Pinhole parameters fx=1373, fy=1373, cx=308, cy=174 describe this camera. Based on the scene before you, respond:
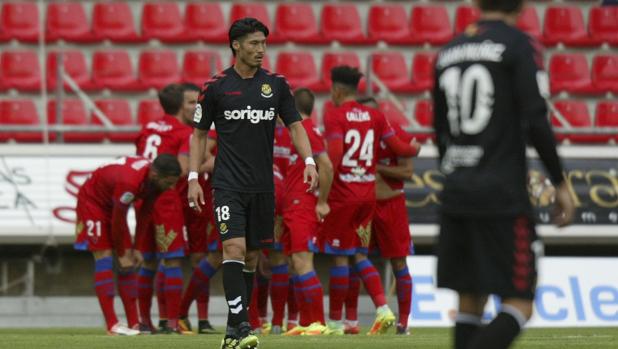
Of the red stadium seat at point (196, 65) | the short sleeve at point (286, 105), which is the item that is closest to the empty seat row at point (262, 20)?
the red stadium seat at point (196, 65)

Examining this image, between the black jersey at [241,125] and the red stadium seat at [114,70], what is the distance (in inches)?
364

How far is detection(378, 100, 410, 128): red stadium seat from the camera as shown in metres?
16.5

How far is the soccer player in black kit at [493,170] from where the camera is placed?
17.7ft

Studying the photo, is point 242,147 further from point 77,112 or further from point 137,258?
point 77,112

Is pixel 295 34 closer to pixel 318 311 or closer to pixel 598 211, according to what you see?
pixel 598 211

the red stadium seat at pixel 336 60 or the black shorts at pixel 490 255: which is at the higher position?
the black shorts at pixel 490 255

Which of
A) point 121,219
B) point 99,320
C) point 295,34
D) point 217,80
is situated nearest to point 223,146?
point 217,80

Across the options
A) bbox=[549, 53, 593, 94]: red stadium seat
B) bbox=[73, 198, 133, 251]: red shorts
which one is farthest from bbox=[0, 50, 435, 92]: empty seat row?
bbox=[73, 198, 133, 251]: red shorts

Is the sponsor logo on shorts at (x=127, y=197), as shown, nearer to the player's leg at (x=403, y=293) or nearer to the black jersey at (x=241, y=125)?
the black jersey at (x=241, y=125)

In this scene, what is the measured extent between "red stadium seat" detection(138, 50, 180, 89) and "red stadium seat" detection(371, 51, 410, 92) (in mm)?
2670

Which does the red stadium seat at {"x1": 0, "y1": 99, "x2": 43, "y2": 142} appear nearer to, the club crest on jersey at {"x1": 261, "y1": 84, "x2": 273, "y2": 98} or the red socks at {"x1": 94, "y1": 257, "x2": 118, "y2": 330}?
the red socks at {"x1": 94, "y1": 257, "x2": 118, "y2": 330}

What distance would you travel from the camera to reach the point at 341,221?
12211 mm

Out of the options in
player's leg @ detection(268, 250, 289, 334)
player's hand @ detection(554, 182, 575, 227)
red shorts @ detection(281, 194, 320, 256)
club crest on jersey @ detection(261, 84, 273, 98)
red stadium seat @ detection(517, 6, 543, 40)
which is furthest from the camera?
red stadium seat @ detection(517, 6, 543, 40)

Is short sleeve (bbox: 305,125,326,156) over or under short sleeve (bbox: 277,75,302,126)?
under
